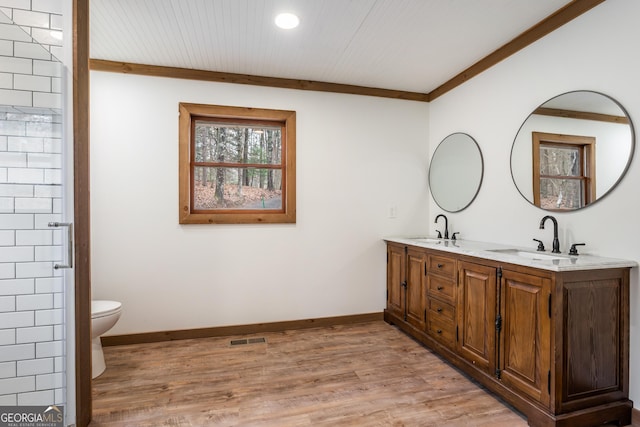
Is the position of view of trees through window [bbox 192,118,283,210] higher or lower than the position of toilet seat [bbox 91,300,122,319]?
higher

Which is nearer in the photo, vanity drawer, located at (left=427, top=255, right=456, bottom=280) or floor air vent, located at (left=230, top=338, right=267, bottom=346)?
vanity drawer, located at (left=427, top=255, right=456, bottom=280)

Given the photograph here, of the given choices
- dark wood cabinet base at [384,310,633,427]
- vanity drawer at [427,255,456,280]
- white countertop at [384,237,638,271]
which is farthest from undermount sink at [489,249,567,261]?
dark wood cabinet base at [384,310,633,427]

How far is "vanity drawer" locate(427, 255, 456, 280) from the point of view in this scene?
2617 mm

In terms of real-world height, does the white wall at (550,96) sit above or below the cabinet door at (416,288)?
above

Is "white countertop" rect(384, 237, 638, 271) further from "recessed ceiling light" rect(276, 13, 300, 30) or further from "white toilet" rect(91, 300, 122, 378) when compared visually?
"white toilet" rect(91, 300, 122, 378)

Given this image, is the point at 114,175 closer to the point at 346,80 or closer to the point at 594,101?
the point at 346,80

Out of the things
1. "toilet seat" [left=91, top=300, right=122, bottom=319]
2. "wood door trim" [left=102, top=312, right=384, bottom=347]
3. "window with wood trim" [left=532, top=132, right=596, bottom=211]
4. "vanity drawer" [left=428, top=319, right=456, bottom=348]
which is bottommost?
"wood door trim" [left=102, top=312, right=384, bottom=347]

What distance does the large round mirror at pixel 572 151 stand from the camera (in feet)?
6.54

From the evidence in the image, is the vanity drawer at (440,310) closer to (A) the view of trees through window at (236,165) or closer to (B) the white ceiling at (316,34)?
(A) the view of trees through window at (236,165)

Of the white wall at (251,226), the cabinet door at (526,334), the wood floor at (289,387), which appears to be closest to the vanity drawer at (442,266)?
the cabinet door at (526,334)

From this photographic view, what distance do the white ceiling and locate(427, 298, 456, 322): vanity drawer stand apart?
212cm

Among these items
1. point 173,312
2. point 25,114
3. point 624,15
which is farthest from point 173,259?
point 624,15

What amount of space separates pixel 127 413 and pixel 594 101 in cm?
346

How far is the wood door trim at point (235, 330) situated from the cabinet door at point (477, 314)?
126 cm
